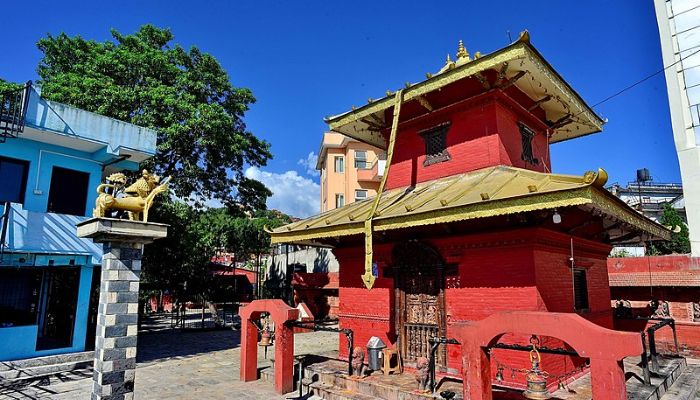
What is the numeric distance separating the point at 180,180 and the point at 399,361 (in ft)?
55.3

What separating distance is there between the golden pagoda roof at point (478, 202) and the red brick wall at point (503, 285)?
126 centimetres

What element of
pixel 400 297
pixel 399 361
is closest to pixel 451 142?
pixel 400 297

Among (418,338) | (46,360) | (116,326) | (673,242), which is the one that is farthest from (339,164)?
(116,326)

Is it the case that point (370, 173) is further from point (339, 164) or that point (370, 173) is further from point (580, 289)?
point (580, 289)

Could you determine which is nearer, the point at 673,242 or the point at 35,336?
the point at 35,336

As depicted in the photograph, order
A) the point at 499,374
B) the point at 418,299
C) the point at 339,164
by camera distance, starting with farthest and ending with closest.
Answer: the point at 339,164 < the point at 418,299 < the point at 499,374

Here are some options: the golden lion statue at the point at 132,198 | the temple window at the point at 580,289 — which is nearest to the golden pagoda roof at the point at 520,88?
the temple window at the point at 580,289

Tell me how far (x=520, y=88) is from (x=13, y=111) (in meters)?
15.0

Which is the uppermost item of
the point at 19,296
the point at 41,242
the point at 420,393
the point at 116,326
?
the point at 41,242

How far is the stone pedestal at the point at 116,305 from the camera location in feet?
22.5

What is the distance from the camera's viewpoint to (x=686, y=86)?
23.3 metres

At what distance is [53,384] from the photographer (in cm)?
1184

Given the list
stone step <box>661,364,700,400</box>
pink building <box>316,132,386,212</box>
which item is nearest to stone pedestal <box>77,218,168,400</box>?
stone step <box>661,364,700,400</box>

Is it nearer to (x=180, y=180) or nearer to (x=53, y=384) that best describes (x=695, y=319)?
(x=53, y=384)
